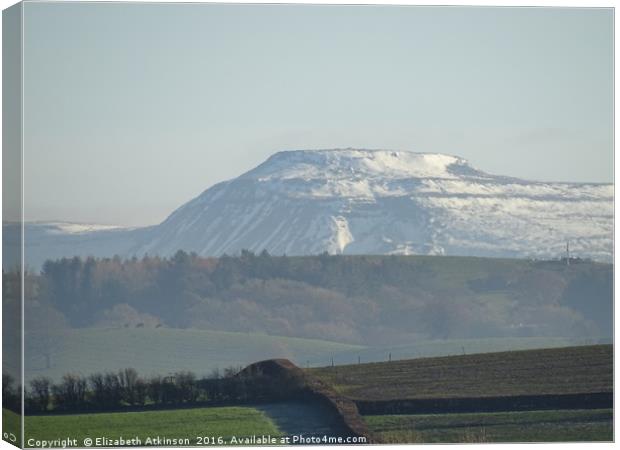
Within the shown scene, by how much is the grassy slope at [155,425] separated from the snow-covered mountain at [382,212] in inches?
110

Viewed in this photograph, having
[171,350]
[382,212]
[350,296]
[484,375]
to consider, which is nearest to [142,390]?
[171,350]

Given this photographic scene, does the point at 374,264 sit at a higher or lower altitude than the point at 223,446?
higher

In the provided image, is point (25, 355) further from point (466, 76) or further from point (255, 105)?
point (466, 76)

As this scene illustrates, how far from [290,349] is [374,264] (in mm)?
1989

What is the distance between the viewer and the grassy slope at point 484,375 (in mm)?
36312

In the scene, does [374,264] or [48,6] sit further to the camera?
[374,264]

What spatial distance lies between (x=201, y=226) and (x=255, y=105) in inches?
85.5

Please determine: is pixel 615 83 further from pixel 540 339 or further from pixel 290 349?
pixel 290 349

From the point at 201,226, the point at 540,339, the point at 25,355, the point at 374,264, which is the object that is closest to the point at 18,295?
the point at 25,355

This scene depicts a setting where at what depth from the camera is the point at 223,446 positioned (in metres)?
35.2

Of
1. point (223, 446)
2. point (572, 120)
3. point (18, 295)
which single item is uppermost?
point (572, 120)

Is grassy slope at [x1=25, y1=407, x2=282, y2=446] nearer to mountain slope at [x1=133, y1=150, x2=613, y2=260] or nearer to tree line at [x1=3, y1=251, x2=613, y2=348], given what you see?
tree line at [x1=3, y1=251, x2=613, y2=348]

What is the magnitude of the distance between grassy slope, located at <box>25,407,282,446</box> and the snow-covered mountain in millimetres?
2794

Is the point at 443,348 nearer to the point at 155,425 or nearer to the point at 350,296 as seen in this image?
the point at 350,296
